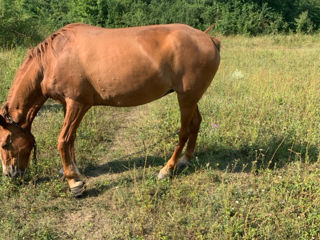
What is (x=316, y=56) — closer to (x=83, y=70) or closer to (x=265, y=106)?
(x=265, y=106)

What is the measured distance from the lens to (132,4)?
18.1m

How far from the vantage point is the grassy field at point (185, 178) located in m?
2.70

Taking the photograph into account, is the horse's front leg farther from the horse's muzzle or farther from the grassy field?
the horse's muzzle

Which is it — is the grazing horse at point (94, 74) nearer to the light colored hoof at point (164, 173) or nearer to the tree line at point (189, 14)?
the light colored hoof at point (164, 173)

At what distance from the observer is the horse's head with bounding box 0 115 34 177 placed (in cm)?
310

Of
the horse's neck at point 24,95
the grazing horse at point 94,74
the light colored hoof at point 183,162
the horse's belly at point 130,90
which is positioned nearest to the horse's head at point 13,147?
the grazing horse at point 94,74

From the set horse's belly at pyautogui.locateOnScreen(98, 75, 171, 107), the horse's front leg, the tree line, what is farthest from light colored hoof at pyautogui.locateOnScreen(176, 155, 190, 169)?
the tree line

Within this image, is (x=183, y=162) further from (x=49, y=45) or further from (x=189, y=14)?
(x=189, y=14)

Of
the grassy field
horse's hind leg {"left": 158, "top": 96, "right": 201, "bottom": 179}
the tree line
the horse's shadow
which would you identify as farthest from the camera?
the tree line

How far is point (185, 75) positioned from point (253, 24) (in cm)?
1596

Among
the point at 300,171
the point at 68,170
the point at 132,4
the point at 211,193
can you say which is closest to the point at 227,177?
the point at 211,193

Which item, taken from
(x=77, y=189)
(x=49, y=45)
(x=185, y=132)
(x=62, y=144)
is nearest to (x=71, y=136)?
(x=62, y=144)

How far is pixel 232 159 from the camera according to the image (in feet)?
13.0

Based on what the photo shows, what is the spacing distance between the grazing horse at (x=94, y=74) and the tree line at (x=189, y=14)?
14.7 metres
